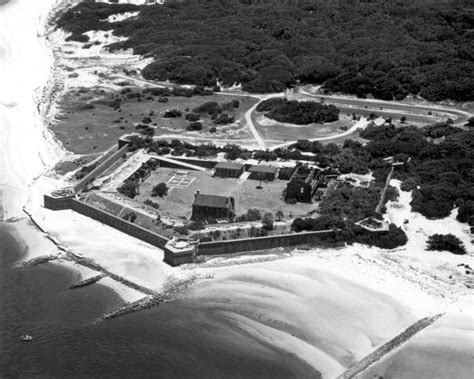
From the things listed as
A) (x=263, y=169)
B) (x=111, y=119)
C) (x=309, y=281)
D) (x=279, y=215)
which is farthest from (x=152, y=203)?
(x=111, y=119)

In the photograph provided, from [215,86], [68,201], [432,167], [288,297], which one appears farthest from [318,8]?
[288,297]

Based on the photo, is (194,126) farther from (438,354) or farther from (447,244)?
(438,354)

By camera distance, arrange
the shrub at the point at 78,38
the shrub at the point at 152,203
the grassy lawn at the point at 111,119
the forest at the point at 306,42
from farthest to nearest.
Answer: the shrub at the point at 78,38 → the forest at the point at 306,42 → the grassy lawn at the point at 111,119 → the shrub at the point at 152,203

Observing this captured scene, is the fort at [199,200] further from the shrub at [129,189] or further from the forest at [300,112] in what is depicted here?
the forest at [300,112]

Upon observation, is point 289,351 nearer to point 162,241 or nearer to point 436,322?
point 436,322

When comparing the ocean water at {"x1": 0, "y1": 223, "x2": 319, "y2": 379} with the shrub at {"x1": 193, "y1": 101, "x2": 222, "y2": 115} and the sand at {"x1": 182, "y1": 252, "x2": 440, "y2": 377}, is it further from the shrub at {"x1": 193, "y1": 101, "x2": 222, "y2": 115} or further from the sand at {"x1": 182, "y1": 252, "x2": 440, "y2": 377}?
the shrub at {"x1": 193, "y1": 101, "x2": 222, "y2": 115}

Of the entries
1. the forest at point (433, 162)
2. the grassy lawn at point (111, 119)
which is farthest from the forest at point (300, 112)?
the forest at point (433, 162)

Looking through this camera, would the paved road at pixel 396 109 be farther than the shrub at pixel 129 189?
Yes
